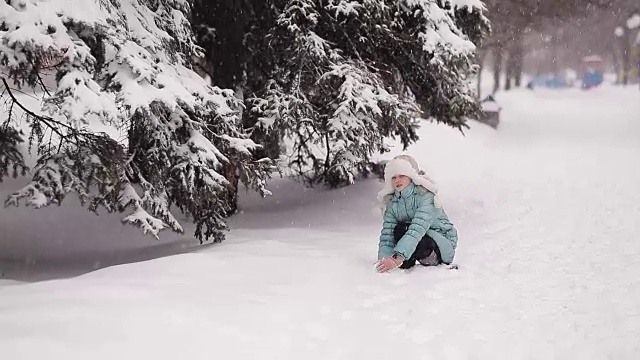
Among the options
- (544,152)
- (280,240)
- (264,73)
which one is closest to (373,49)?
(264,73)

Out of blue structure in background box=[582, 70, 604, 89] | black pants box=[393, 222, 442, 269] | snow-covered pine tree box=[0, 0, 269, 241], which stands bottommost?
black pants box=[393, 222, 442, 269]

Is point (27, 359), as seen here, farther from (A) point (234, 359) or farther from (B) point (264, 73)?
(B) point (264, 73)

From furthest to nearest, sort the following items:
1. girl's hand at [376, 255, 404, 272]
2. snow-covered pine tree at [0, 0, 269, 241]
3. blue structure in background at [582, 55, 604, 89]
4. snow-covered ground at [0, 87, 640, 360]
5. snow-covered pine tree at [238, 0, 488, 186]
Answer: blue structure in background at [582, 55, 604, 89], snow-covered pine tree at [238, 0, 488, 186], girl's hand at [376, 255, 404, 272], snow-covered pine tree at [0, 0, 269, 241], snow-covered ground at [0, 87, 640, 360]

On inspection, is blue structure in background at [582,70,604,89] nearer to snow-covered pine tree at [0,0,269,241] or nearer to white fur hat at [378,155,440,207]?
snow-covered pine tree at [0,0,269,241]

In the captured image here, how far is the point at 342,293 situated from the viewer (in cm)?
495

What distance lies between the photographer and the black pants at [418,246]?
5.64 metres

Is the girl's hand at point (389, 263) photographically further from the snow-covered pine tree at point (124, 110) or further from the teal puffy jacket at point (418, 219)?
the snow-covered pine tree at point (124, 110)

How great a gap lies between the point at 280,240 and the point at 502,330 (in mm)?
3456

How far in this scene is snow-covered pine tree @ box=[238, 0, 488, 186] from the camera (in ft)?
25.1

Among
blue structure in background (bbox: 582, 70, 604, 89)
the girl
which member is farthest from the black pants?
blue structure in background (bbox: 582, 70, 604, 89)

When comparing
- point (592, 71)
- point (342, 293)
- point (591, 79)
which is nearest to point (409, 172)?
point (342, 293)

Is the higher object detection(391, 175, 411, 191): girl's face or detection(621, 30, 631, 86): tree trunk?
detection(621, 30, 631, 86): tree trunk

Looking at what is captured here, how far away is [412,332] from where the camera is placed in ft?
13.6

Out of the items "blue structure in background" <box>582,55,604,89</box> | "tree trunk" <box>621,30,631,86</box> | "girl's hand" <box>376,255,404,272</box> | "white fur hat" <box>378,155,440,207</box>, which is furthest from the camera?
"blue structure in background" <box>582,55,604,89</box>
